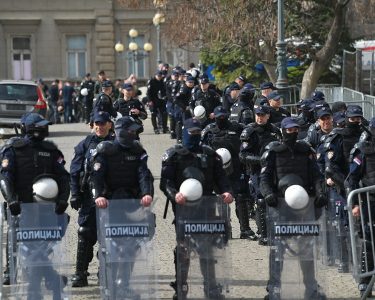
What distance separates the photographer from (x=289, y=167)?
11422mm

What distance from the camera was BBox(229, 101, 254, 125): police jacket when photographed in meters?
16.9

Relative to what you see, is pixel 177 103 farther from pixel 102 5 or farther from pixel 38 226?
pixel 102 5

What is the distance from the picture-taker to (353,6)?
31812 millimetres

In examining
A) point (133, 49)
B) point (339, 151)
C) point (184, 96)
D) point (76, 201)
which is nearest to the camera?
point (76, 201)

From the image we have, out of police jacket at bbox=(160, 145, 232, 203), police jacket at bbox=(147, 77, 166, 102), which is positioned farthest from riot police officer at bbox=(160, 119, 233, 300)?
police jacket at bbox=(147, 77, 166, 102)

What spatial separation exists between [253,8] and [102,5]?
28.4 meters

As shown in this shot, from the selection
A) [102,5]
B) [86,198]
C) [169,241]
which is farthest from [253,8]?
[102,5]

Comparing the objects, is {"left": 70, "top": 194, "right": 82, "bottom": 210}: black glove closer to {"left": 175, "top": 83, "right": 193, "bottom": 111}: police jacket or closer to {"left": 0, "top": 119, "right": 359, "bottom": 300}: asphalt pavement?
{"left": 0, "top": 119, "right": 359, "bottom": 300}: asphalt pavement

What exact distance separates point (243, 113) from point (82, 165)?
17.5 ft

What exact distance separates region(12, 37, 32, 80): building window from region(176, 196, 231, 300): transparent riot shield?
46.6 m

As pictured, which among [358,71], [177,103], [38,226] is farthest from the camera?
[358,71]

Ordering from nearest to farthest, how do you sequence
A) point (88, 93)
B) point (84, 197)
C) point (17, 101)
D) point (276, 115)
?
1. point (84, 197)
2. point (276, 115)
3. point (17, 101)
4. point (88, 93)

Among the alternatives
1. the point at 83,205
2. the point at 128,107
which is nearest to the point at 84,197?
the point at 83,205

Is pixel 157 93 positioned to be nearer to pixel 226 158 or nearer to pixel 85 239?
pixel 226 158
